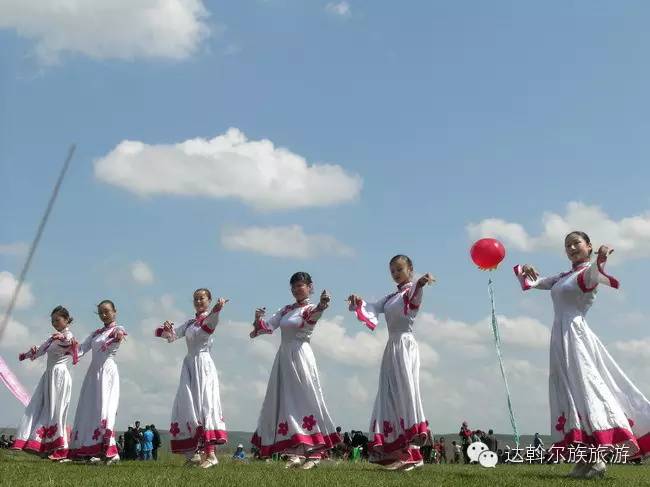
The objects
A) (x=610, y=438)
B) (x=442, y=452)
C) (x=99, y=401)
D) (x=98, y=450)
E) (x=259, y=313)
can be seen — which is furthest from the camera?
(x=442, y=452)

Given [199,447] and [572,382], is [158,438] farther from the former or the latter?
[572,382]

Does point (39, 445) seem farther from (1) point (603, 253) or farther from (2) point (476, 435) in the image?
(2) point (476, 435)

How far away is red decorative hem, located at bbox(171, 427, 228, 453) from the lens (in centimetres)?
1181

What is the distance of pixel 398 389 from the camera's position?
1065 cm

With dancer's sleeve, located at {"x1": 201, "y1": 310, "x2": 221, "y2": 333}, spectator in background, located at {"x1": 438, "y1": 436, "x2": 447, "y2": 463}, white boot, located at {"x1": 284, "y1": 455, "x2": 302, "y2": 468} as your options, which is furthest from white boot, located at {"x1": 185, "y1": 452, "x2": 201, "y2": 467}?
spectator in background, located at {"x1": 438, "y1": 436, "x2": 447, "y2": 463}

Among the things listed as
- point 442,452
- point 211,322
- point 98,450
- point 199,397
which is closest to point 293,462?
point 199,397

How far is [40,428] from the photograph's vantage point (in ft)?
46.3

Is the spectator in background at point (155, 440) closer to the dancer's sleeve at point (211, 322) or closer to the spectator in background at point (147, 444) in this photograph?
the spectator in background at point (147, 444)

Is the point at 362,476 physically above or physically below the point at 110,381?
below

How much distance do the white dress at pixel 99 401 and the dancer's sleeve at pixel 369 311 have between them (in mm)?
4665

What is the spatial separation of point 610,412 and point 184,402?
640 cm

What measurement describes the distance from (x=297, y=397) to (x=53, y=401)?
5.45 m

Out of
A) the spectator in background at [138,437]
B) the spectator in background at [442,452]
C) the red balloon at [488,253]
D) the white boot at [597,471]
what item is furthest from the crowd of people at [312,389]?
the spectator in background at [442,452]

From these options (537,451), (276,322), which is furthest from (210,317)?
(537,451)
